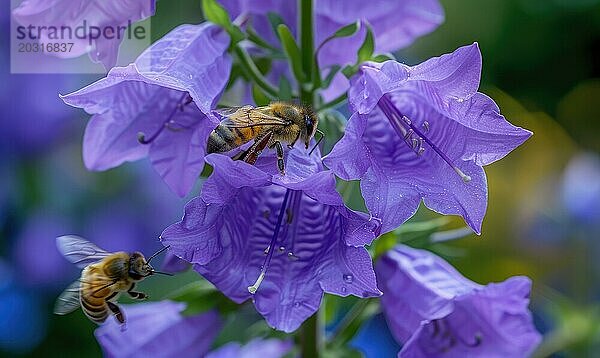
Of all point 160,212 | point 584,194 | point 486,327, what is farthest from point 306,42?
point 584,194

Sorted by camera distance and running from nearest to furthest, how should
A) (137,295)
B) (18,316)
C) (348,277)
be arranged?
(348,277)
(137,295)
(18,316)

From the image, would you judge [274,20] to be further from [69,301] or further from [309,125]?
[69,301]

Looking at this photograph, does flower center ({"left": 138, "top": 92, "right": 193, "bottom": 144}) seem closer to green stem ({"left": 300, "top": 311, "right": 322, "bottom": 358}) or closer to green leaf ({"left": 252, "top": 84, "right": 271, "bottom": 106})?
green leaf ({"left": 252, "top": 84, "right": 271, "bottom": 106})

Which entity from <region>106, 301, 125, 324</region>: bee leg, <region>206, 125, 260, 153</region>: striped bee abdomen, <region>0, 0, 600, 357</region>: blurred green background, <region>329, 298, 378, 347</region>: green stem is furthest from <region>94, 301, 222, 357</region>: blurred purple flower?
<region>0, 0, 600, 357</region>: blurred green background

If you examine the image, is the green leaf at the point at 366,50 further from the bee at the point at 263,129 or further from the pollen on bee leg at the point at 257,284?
the pollen on bee leg at the point at 257,284

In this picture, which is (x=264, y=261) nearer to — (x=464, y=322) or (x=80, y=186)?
(x=464, y=322)

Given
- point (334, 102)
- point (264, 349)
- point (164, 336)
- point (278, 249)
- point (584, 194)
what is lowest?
point (584, 194)
